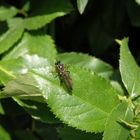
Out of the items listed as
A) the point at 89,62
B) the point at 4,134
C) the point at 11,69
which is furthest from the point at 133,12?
the point at 4,134

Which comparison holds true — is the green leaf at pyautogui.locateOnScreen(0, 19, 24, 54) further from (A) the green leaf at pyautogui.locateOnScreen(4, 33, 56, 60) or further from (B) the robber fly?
(B) the robber fly

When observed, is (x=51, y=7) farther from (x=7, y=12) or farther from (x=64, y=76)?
(x=64, y=76)

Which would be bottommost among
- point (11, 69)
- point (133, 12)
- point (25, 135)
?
point (25, 135)

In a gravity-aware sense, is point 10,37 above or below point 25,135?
above

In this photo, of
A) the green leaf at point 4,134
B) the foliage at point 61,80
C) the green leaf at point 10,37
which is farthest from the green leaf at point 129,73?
the green leaf at point 4,134

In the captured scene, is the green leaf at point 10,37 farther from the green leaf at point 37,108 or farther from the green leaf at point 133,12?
the green leaf at point 133,12

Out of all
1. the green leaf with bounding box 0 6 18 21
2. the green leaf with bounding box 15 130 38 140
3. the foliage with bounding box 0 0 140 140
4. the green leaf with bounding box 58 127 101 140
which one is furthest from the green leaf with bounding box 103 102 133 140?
the green leaf with bounding box 0 6 18 21

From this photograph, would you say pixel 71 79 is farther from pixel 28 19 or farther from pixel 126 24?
pixel 126 24
